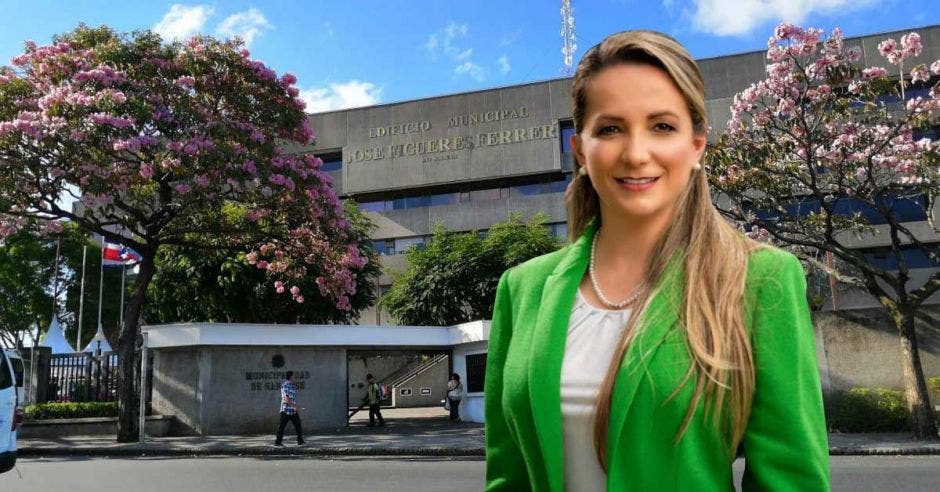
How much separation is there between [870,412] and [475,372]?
1129 cm

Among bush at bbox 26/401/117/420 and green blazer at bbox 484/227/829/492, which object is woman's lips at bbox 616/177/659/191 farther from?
bush at bbox 26/401/117/420

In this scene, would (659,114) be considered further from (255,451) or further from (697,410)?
(255,451)

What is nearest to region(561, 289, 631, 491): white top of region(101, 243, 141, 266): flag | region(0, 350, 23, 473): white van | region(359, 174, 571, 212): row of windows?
region(0, 350, 23, 473): white van

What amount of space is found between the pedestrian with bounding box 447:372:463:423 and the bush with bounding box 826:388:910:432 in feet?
34.6

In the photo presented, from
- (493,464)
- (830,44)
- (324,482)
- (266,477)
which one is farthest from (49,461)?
(830,44)

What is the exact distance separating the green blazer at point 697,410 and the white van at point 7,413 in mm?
10262

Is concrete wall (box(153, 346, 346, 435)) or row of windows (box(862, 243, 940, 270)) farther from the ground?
row of windows (box(862, 243, 940, 270))

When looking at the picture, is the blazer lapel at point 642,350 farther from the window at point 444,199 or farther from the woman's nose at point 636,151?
the window at point 444,199

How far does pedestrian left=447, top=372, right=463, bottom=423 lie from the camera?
73.9 ft

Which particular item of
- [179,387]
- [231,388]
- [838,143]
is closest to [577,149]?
[838,143]

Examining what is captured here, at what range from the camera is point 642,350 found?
125 cm

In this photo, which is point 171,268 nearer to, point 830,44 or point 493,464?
point 830,44

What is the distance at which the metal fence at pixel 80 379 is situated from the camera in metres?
21.4

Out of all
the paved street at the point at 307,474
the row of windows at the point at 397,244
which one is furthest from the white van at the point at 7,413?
the row of windows at the point at 397,244
